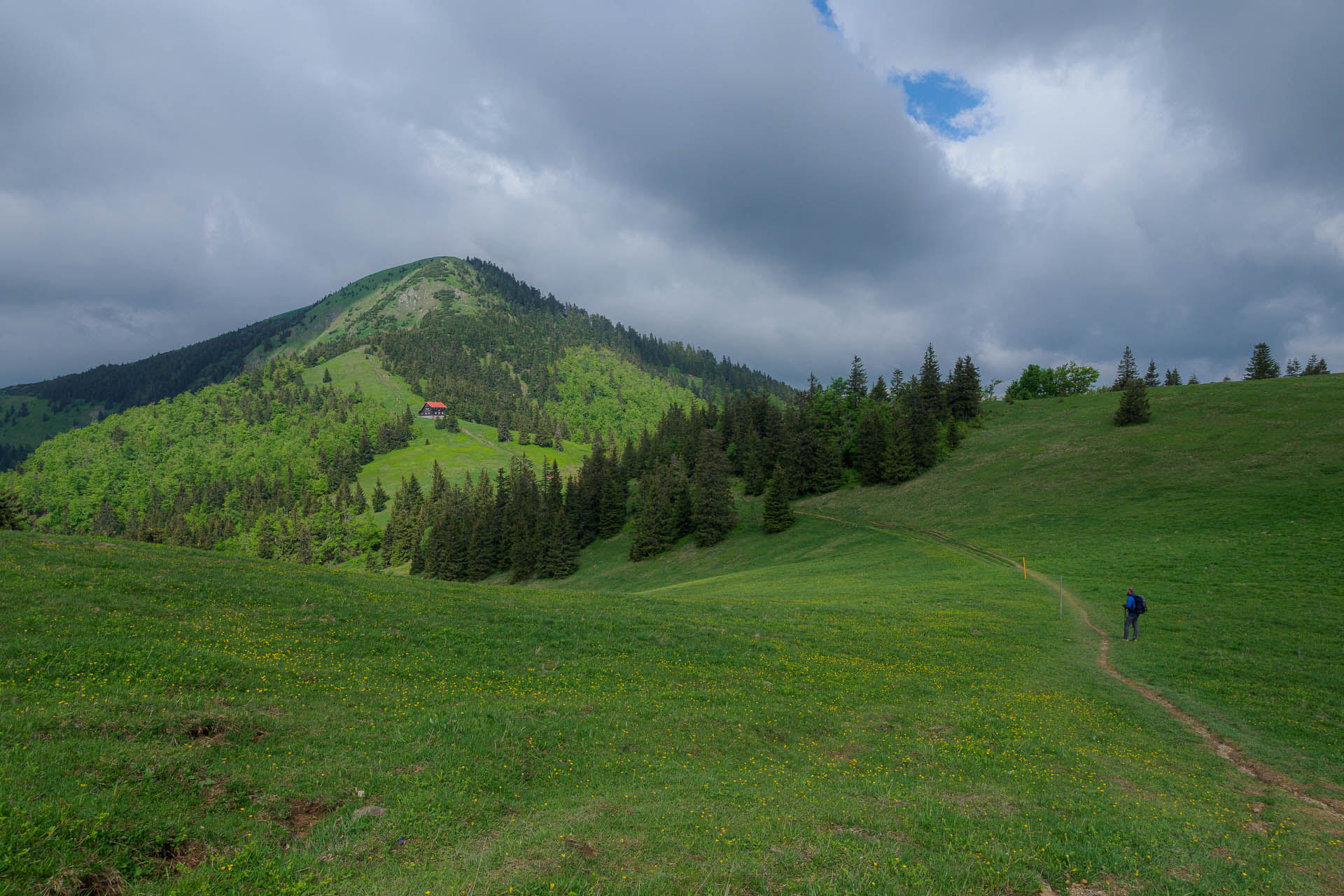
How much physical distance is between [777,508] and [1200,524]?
4277cm

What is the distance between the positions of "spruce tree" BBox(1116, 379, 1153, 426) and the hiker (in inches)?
2711

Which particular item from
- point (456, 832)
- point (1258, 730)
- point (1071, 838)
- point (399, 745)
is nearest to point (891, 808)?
point (1071, 838)

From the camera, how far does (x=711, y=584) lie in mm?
53500

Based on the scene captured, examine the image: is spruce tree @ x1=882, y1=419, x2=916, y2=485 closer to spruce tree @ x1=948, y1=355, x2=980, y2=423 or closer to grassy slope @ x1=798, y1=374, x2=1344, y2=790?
grassy slope @ x1=798, y1=374, x2=1344, y2=790

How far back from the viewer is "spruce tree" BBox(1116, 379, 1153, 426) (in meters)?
78.3

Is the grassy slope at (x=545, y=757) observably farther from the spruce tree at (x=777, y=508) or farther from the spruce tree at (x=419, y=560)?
the spruce tree at (x=419, y=560)

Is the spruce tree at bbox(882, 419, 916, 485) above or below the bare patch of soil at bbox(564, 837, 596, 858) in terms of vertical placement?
above

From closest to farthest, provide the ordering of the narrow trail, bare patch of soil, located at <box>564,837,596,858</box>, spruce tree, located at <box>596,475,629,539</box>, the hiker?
bare patch of soil, located at <box>564,837,596,858</box> < the narrow trail < the hiker < spruce tree, located at <box>596,475,629,539</box>

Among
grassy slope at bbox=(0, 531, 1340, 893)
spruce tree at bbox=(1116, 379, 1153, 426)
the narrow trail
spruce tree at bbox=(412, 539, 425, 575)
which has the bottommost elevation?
spruce tree at bbox=(412, 539, 425, 575)

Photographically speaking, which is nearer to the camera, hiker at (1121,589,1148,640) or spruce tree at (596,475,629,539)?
hiker at (1121,589,1148,640)

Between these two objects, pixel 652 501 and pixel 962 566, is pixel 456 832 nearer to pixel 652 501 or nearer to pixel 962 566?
pixel 962 566

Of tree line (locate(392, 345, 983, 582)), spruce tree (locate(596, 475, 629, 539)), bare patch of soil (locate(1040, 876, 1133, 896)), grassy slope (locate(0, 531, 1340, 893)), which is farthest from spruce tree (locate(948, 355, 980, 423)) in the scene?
bare patch of soil (locate(1040, 876, 1133, 896))

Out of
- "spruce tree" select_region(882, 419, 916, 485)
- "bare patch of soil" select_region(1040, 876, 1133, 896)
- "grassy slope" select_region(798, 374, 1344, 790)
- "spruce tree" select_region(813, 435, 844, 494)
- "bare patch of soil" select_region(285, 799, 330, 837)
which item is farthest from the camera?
"spruce tree" select_region(813, 435, 844, 494)

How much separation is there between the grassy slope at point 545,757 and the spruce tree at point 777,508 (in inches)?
2076
